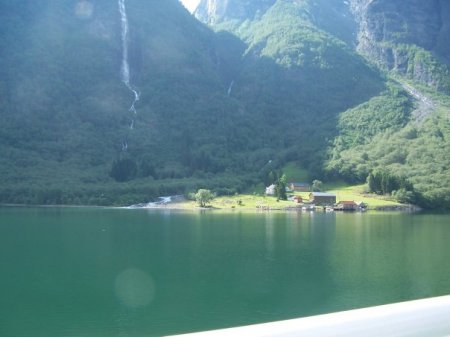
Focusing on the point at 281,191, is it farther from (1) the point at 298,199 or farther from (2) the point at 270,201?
(1) the point at 298,199

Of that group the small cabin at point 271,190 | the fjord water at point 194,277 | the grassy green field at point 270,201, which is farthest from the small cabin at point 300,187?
the fjord water at point 194,277

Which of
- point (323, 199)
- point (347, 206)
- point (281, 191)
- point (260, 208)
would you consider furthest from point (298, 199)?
point (347, 206)

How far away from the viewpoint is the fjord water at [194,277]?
93.4ft

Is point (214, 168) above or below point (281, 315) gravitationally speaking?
above

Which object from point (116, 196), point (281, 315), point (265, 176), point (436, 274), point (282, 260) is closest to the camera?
point (281, 315)

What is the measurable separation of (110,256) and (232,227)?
33070mm

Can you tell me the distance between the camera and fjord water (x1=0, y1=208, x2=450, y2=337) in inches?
1121

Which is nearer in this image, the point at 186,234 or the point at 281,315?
the point at 281,315

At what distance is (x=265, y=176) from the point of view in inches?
6457

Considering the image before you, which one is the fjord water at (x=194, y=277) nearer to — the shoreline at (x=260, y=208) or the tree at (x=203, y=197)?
the shoreline at (x=260, y=208)

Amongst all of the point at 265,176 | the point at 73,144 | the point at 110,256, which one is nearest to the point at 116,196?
the point at 265,176

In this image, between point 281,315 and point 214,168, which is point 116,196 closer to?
point 214,168

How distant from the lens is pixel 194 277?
39.6 metres

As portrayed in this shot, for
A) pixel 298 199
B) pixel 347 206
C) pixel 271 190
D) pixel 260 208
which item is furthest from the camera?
pixel 271 190
